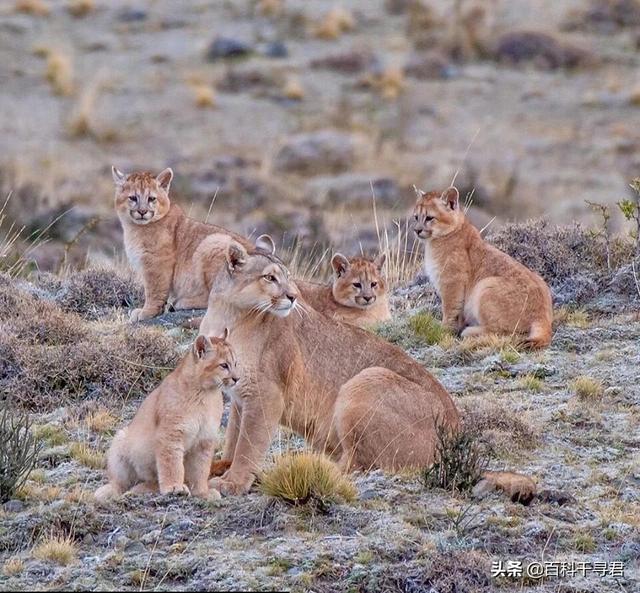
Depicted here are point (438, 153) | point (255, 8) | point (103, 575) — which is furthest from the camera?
point (255, 8)

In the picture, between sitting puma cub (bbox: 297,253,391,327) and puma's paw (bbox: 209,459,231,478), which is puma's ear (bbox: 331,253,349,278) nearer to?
sitting puma cub (bbox: 297,253,391,327)

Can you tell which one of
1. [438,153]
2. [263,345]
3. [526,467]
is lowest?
[438,153]

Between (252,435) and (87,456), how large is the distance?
1.46 meters

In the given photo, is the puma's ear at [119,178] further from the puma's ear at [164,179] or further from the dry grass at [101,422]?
the dry grass at [101,422]

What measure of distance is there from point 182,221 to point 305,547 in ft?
24.5

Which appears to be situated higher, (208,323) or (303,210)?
(208,323)

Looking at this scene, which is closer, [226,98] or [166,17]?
[226,98]

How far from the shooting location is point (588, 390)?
12477 millimetres

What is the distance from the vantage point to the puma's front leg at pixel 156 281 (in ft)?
51.3

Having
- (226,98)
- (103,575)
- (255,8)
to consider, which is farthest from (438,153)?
(103,575)

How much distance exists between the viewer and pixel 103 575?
8695mm

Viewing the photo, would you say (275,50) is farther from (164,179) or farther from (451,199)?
(451,199)

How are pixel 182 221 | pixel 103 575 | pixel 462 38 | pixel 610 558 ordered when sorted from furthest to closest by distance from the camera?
pixel 462 38 → pixel 182 221 → pixel 610 558 → pixel 103 575

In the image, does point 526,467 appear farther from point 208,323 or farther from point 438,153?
point 438,153
